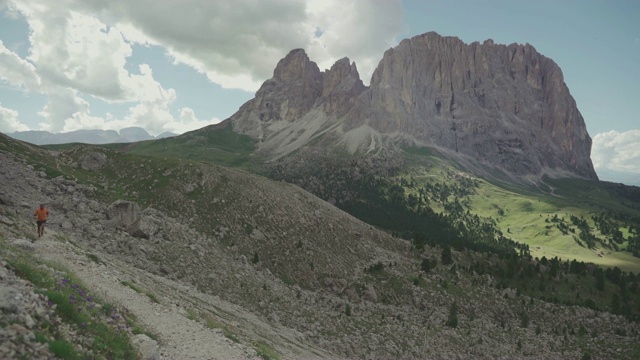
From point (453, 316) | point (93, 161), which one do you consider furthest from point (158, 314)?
point (93, 161)

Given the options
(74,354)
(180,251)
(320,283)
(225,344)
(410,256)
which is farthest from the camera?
(410,256)

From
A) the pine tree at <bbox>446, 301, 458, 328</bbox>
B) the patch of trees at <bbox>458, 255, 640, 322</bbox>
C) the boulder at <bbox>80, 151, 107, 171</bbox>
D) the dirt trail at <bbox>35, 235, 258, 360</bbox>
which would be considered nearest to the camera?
the dirt trail at <bbox>35, 235, 258, 360</bbox>

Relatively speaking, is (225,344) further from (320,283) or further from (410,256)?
(410,256)

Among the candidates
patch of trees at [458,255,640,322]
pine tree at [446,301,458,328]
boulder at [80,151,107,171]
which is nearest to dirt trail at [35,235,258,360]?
boulder at [80,151,107,171]

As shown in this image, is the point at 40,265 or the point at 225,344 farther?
the point at 225,344

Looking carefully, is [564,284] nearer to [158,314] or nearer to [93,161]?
[158,314]

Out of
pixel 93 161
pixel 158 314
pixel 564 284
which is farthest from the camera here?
pixel 564 284

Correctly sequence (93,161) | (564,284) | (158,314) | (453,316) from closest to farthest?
1. (158,314)
2. (453,316)
3. (93,161)
4. (564,284)

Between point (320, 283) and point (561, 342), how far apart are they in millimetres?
45220

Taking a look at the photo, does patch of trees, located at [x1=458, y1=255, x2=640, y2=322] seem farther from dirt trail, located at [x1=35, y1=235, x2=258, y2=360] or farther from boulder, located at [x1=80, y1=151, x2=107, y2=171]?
boulder, located at [x1=80, y1=151, x2=107, y2=171]

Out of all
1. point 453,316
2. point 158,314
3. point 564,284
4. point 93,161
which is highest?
point 93,161

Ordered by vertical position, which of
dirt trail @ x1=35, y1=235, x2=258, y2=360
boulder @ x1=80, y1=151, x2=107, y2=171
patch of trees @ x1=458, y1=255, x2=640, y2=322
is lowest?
patch of trees @ x1=458, y1=255, x2=640, y2=322

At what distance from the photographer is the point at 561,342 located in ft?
212

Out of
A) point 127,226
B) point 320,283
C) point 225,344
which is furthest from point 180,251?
point 225,344
